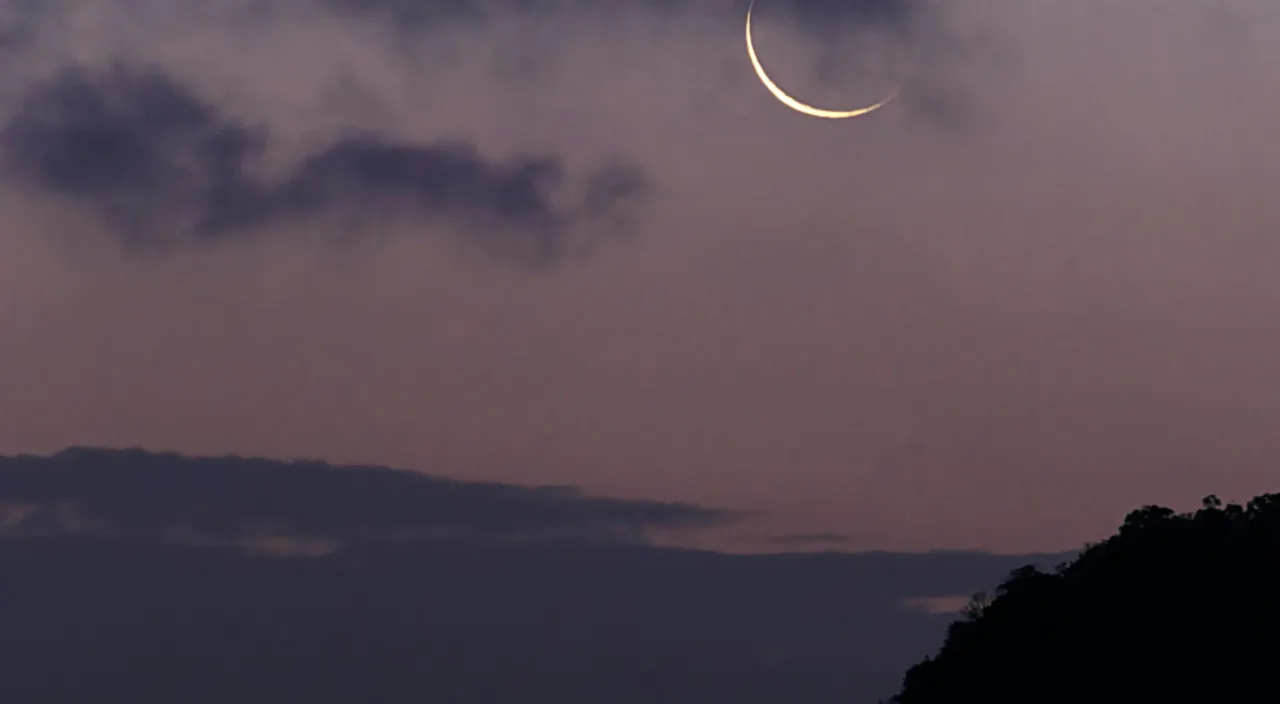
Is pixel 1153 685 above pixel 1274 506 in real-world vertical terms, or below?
below

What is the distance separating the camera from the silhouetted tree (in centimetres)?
9944

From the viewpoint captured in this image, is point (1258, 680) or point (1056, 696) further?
point (1056, 696)

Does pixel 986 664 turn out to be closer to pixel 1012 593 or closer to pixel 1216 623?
pixel 1012 593

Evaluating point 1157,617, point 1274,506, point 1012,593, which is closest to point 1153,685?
point 1157,617

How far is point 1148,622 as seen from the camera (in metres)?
105

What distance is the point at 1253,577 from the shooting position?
10262 cm

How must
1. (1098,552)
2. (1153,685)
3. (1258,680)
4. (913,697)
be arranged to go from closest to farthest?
(1258,680)
(1153,685)
(1098,552)
(913,697)

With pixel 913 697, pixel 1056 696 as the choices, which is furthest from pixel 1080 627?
pixel 913 697

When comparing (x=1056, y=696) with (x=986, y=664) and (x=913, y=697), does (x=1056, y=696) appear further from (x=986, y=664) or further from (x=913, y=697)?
(x=913, y=697)

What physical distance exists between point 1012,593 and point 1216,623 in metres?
22.4

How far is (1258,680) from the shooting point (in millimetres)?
97188

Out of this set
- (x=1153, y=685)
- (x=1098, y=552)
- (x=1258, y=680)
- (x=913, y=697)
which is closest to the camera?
(x=1258, y=680)

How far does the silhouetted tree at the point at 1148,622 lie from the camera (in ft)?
326

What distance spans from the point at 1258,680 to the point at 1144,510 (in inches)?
831
